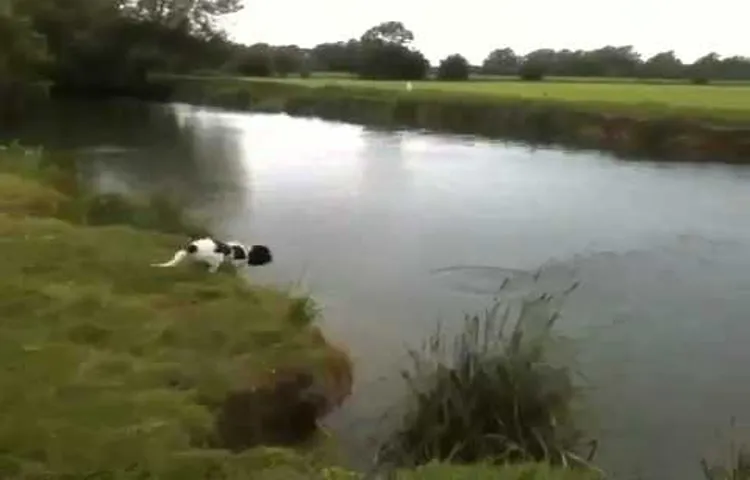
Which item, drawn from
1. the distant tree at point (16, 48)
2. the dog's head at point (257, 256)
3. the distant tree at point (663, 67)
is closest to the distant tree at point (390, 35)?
the distant tree at point (663, 67)

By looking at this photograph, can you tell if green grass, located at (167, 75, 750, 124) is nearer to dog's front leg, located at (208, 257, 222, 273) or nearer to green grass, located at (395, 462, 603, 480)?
dog's front leg, located at (208, 257, 222, 273)

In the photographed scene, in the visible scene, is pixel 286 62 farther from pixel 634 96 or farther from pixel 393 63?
pixel 634 96

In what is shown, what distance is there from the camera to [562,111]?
3256 centimetres

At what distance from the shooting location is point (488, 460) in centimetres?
593

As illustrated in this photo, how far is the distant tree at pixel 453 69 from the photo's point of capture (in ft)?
180

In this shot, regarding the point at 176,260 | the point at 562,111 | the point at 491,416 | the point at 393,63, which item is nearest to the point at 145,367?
the point at 491,416

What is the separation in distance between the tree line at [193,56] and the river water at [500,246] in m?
21.1

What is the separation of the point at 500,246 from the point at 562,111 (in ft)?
59.3

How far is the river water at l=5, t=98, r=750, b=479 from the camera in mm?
8570

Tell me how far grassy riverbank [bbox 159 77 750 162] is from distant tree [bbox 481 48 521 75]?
54.3 feet

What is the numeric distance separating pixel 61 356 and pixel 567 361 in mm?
4617

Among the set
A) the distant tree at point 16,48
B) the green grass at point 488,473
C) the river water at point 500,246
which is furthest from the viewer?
the distant tree at point 16,48

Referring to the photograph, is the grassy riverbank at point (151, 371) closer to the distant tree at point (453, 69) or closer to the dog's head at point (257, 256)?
the dog's head at point (257, 256)

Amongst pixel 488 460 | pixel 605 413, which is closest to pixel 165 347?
pixel 488 460
